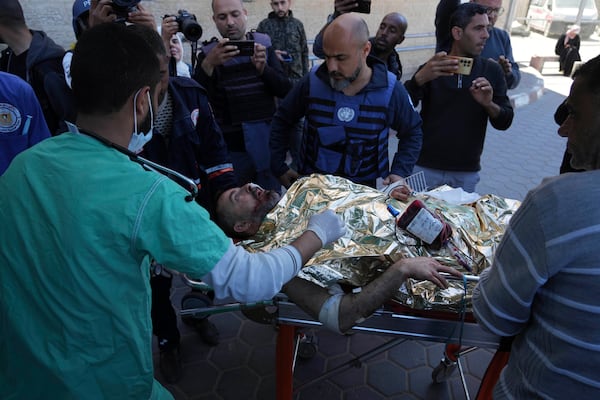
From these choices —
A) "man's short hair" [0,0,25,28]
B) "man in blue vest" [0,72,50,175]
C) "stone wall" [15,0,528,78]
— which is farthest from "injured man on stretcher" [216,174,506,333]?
"stone wall" [15,0,528,78]

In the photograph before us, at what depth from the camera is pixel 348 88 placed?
2645mm

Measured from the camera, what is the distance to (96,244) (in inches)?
44.6

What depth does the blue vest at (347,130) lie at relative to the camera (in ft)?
8.57

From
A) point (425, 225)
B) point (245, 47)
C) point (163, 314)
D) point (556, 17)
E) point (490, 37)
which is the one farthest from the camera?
point (556, 17)

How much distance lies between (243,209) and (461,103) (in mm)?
1862

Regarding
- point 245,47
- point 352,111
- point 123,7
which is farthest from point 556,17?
point 123,7

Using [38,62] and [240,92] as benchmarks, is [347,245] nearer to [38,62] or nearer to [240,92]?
[240,92]

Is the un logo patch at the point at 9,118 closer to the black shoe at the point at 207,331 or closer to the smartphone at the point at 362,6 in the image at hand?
the black shoe at the point at 207,331

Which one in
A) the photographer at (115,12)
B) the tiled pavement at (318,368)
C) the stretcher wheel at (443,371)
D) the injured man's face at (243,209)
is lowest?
the tiled pavement at (318,368)

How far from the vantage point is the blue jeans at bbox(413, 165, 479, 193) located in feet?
10.9

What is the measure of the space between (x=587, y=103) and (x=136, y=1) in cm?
241

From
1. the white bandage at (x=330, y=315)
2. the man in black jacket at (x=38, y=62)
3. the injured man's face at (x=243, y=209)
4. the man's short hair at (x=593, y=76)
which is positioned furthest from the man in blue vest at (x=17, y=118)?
the man's short hair at (x=593, y=76)

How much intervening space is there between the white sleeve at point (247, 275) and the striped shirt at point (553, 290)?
2.19 ft

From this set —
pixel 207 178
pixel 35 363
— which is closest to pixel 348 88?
pixel 207 178
